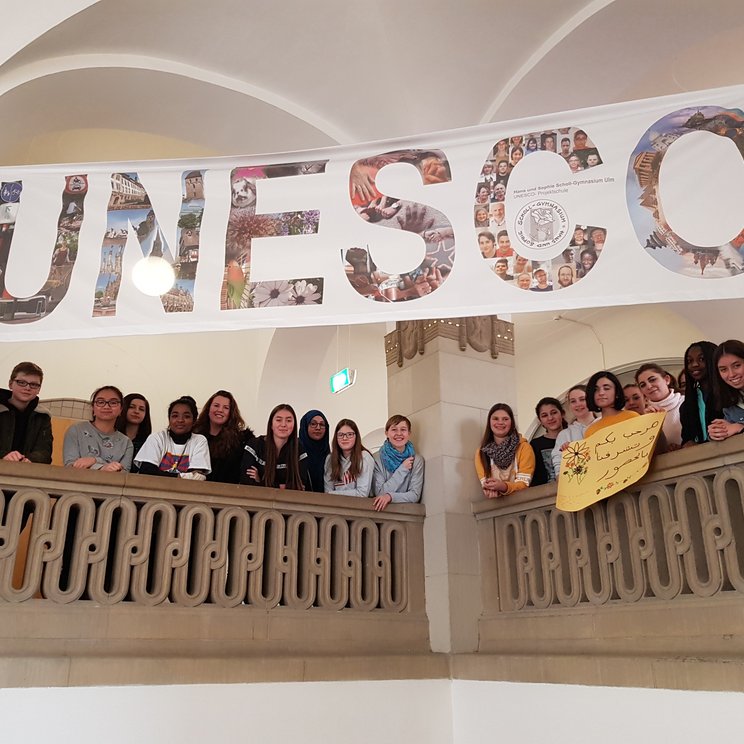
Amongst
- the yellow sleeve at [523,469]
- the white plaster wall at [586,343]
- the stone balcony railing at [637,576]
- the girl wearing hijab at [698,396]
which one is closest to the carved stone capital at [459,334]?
the yellow sleeve at [523,469]

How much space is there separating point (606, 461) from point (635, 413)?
0.42 m

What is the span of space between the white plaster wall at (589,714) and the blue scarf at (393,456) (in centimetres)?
159

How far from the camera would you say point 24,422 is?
496 centimetres

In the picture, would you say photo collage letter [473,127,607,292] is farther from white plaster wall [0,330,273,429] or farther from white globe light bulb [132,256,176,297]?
white plaster wall [0,330,273,429]

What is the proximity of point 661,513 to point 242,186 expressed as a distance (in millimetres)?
2952

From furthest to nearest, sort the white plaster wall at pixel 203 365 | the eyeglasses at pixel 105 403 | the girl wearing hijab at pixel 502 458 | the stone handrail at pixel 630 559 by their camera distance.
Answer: the white plaster wall at pixel 203 365
the girl wearing hijab at pixel 502 458
the eyeglasses at pixel 105 403
the stone handrail at pixel 630 559

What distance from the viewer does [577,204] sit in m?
→ 4.09

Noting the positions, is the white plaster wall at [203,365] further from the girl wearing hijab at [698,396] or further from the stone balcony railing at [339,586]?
the girl wearing hijab at [698,396]

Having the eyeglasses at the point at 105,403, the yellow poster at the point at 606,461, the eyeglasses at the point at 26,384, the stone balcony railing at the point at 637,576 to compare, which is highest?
the eyeglasses at the point at 26,384

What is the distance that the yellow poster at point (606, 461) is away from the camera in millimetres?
4355

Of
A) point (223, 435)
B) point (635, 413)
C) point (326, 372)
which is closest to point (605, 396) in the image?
point (635, 413)

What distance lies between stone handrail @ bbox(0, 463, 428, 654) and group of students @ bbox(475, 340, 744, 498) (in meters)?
0.83

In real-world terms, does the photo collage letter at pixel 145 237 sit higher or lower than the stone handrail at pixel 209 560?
higher

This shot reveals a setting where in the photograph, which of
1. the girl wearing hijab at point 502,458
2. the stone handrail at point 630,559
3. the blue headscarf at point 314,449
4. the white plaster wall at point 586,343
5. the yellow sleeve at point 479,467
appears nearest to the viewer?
the stone handrail at point 630,559
